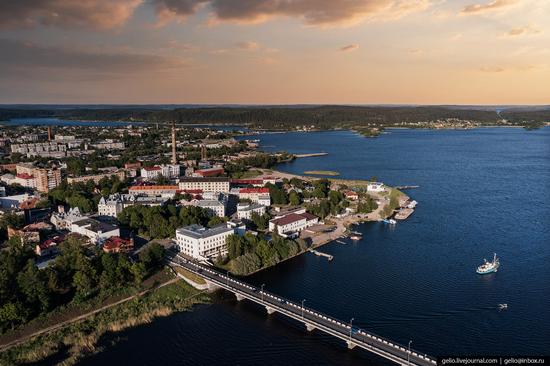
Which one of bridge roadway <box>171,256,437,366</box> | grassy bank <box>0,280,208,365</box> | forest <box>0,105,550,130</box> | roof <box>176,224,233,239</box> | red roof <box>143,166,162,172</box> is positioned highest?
forest <box>0,105,550,130</box>

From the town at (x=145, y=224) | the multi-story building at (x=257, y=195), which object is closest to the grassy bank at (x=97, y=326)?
Answer: the town at (x=145, y=224)

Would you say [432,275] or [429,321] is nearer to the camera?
[429,321]

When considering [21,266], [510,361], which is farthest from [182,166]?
[510,361]

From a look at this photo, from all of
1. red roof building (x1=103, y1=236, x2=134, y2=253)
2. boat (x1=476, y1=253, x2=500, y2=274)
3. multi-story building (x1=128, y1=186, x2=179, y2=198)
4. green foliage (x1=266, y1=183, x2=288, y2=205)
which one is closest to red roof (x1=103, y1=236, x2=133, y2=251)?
red roof building (x1=103, y1=236, x2=134, y2=253)

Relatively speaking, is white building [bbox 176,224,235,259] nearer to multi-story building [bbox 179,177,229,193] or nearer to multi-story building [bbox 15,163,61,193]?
multi-story building [bbox 179,177,229,193]

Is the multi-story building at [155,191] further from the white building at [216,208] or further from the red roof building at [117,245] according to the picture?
the red roof building at [117,245]

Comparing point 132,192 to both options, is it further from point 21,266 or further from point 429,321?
point 429,321
